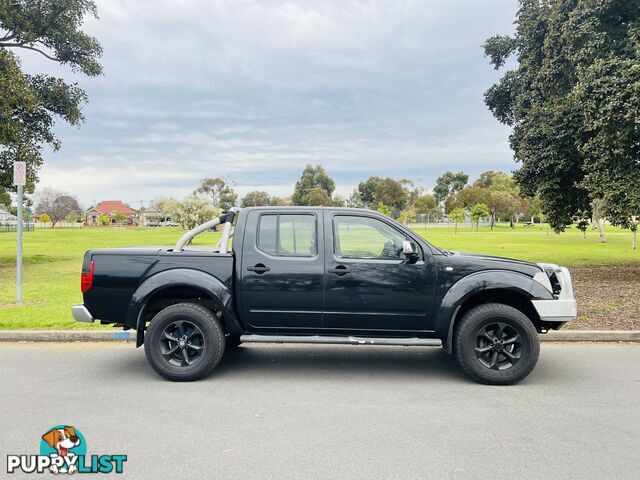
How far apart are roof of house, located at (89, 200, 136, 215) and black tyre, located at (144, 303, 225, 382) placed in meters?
136

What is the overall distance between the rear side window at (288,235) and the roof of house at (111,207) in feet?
446

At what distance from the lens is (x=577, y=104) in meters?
10.4

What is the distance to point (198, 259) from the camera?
5180 mm

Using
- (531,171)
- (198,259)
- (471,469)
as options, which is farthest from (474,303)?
(531,171)

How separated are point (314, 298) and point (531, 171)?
33.2 feet

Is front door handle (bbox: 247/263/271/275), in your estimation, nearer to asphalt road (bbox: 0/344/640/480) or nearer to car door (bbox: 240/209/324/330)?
car door (bbox: 240/209/324/330)

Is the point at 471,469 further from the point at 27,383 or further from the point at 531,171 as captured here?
the point at 531,171

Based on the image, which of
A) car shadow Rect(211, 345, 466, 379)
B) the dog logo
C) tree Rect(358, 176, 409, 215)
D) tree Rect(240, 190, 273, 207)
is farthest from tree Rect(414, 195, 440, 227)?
the dog logo

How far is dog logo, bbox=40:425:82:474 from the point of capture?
10.8 ft

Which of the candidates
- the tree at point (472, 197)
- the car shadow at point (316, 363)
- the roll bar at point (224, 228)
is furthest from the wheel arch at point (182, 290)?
the tree at point (472, 197)

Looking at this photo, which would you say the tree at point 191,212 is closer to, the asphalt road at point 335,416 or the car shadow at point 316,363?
the car shadow at point 316,363

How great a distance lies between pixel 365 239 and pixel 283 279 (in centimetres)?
100

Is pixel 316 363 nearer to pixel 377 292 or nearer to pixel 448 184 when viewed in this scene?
pixel 377 292

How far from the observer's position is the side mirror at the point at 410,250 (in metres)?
4.88
